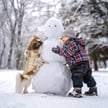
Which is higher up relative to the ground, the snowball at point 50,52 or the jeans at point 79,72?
the snowball at point 50,52

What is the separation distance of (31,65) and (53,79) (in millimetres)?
561

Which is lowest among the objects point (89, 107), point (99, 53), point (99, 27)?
point (89, 107)

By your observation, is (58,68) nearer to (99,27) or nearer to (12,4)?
(99,27)

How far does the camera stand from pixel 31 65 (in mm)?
6352

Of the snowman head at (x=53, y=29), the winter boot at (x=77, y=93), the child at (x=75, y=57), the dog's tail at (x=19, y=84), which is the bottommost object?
the winter boot at (x=77, y=93)

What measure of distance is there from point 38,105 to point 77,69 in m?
1.38

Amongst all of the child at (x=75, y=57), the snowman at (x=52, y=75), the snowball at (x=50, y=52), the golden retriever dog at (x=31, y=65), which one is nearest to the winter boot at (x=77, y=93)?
the child at (x=75, y=57)

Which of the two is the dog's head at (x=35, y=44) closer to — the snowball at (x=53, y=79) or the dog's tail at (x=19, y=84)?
the snowball at (x=53, y=79)

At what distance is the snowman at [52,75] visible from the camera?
6.00 metres

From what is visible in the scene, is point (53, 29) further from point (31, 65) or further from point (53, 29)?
point (31, 65)

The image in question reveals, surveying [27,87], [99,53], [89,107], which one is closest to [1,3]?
[99,53]

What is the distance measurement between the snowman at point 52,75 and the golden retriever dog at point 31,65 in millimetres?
105

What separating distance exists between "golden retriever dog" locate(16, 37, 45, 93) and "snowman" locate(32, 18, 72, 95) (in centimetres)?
10

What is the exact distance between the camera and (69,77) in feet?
20.2
